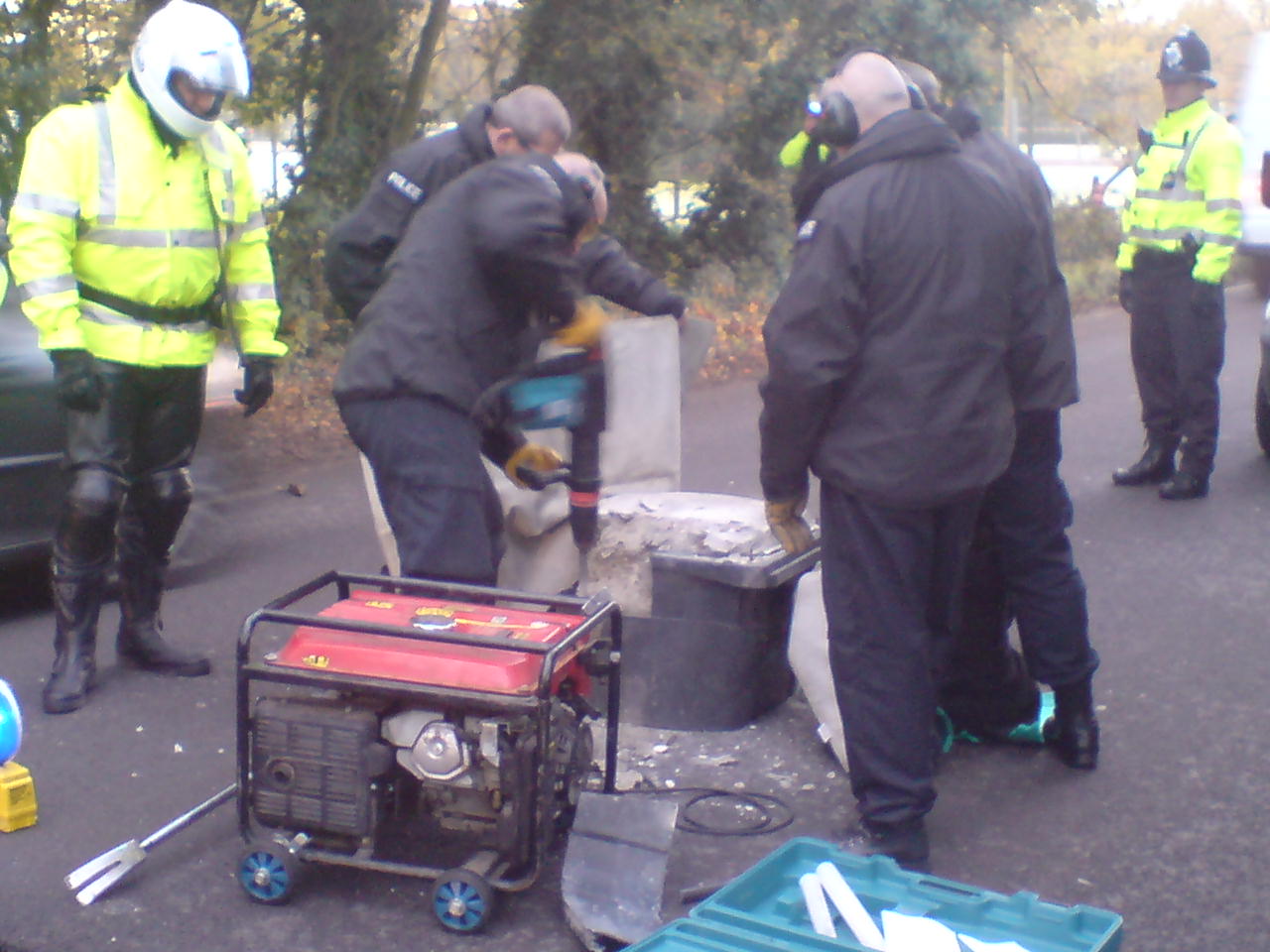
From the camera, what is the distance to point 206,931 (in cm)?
341

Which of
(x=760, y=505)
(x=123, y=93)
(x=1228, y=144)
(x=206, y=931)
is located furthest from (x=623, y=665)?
(x=1228, y=144)

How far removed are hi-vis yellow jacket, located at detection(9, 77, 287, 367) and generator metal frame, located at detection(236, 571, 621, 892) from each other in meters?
1.39

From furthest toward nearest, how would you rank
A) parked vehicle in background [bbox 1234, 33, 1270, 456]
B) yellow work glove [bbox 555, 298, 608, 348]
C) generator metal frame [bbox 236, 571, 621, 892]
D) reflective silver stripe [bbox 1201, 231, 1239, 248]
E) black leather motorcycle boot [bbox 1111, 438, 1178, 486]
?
parked vehicle in background [bbox 1234, 33, 1270, 456]
black leather motorcycle boot [bbox 1111, 438, 1178, 486]
reflective silver stripe [bbox 1201, 231, 1239, 248]
yellow work glove [bbox 555, 298, 608, 348]
generator metal frame [bbox 236, 571, 621, 892]

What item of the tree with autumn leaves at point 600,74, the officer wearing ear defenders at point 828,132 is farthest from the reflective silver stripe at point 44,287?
the tree with autumn leaves at point 600,74

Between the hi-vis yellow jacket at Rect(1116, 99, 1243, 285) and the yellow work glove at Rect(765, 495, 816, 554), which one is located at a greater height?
the hi-vis yellow jacket at Rect(1116, 99, 1243, 285)

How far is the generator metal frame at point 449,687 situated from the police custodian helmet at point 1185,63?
4.82 meters

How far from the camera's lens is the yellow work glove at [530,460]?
165 inches

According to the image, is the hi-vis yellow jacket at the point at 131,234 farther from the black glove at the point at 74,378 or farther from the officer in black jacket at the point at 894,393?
the officer in black jacket at the point at 894,393

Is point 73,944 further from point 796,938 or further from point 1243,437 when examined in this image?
point 1243,437

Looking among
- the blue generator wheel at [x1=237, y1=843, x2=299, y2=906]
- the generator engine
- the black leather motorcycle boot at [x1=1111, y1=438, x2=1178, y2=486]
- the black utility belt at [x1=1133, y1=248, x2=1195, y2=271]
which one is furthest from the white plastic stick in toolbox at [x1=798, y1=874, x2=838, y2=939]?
the black leather motorcycle boot at [x1=1111, y1=438, x2=1178, y2=486]

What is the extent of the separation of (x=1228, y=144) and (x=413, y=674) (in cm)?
525

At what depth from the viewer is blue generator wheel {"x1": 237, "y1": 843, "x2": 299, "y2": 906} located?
346 centimetres

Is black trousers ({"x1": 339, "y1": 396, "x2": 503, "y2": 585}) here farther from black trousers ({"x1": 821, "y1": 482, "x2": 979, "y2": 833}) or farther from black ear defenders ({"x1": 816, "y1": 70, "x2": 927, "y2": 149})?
black ear defenders ({"x1": 816, "y1": 70, "x2": 927, "y2": 149})

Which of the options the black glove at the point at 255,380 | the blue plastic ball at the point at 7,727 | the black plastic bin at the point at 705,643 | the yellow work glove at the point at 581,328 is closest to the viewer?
the blue plastic ball at the point at 7,727
